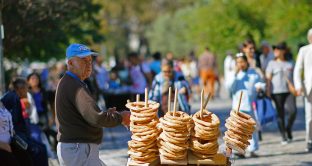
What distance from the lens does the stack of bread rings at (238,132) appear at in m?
8.32

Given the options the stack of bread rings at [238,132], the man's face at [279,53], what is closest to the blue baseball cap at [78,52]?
the stack of bread rings at [238,132]

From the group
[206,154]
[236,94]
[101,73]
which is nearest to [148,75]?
[101,73]

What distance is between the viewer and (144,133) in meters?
8.05

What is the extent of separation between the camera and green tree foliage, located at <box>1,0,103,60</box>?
58.5 feet

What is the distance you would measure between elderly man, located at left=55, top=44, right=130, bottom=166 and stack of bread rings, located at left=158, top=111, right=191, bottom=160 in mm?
469

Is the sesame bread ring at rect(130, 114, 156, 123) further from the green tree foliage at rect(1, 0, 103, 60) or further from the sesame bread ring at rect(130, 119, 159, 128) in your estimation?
the green tree foliage at rect(1, 0, 103, 60)

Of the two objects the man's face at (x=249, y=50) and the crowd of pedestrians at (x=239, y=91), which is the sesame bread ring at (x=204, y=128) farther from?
the man's face at (x=249, y=50)

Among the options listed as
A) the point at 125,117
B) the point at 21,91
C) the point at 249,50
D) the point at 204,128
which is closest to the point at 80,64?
the point at 125,117

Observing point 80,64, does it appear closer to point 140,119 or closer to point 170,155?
point 140,119

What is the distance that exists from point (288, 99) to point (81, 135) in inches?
355

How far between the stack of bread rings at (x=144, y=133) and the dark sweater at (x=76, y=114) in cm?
32

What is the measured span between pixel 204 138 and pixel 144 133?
580 mm

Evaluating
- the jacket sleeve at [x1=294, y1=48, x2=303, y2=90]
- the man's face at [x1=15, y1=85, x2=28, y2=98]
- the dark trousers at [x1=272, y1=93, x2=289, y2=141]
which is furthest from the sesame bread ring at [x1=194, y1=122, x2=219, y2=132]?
the dark trousers at [x1=272, y1=93, x2=289, y2=141]

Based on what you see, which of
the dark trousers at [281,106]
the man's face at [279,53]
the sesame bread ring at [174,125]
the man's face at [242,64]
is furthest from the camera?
the dark trousers at [281,106]
